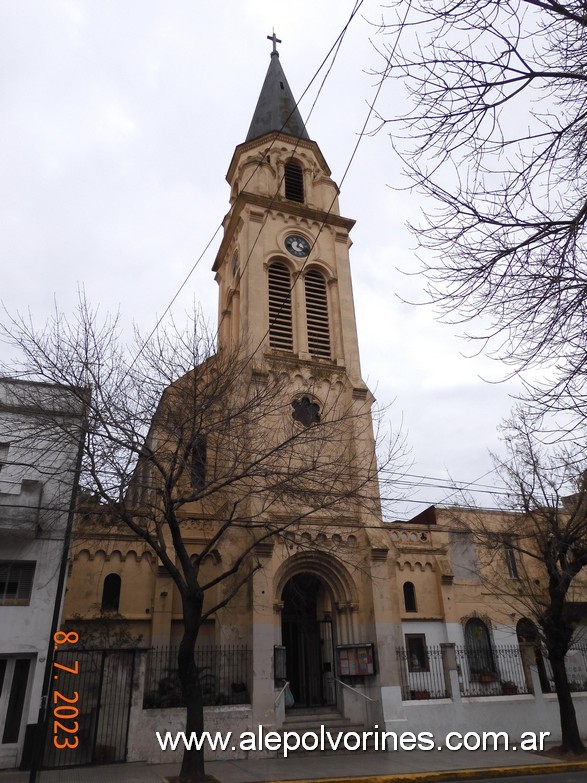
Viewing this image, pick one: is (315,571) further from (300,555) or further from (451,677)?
(451,677)

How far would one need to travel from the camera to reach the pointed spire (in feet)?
96.4

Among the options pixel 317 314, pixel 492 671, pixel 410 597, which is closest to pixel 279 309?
pixel 317 314

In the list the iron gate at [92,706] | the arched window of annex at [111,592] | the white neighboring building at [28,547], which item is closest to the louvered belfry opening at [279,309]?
the white neighboring building at [28,547]

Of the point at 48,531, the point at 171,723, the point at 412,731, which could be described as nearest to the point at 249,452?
Result: the point at 48,531

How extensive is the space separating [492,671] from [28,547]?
1637 centimetres

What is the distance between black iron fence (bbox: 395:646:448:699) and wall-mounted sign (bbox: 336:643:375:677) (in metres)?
0.99

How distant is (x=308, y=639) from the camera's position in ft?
62.4

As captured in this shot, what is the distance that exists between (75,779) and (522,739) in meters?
12.3

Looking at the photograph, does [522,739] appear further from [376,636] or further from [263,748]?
[263,748]

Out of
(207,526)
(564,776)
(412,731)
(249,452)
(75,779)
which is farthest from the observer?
(207,526)

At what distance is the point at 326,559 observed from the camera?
61.5 feet

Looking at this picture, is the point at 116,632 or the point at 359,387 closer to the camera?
the point at 116,632

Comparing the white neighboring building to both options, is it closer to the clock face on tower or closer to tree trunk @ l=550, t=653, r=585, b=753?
tree trunk @ l=550, t=653, r=585, b=753

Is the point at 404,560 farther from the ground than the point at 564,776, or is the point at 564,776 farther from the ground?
the point at 404,560
